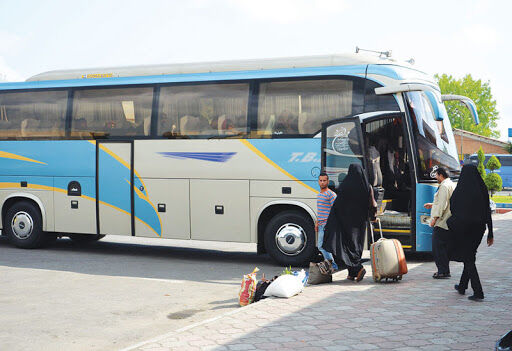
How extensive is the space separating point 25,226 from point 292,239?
6418 mm

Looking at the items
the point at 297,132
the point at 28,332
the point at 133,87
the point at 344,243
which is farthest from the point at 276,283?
the point at 133,87

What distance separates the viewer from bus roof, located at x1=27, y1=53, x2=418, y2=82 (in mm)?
12578

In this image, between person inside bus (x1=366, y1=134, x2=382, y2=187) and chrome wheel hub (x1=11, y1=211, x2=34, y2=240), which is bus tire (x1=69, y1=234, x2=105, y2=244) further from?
person inside bus (x1=366, y1=134, x2=382, y2=187)

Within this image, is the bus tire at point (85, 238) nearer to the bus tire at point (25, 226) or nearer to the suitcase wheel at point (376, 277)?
the bus tire at point (25, 226)

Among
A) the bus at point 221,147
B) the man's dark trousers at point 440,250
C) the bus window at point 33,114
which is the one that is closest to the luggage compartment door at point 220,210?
the bus at point 221,147

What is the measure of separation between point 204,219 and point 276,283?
181 inches

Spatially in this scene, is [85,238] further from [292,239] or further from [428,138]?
[428,138]

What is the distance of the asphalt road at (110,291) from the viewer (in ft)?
24.9

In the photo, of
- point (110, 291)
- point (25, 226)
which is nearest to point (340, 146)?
point (110, 291)

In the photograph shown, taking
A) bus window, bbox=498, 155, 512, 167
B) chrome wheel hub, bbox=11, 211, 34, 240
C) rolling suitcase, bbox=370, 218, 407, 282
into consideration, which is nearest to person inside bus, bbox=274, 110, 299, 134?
rolling suitcase, bbox=370, 218, 407, 282

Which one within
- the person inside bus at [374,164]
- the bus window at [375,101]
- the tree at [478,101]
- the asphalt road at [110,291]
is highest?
the tree at [478,101]

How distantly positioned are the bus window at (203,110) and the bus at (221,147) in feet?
0.07

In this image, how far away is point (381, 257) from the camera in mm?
10055

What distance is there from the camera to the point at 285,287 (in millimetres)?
8930
